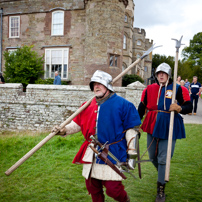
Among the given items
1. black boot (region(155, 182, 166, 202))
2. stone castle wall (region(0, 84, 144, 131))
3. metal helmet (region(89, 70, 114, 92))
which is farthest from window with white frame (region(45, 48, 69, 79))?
metal helmet (region(89, 70, 114, 92))

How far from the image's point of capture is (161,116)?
3.73 m

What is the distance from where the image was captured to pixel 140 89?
39.1 feet

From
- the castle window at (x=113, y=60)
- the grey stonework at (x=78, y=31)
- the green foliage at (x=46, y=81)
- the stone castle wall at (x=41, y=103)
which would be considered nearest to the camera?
the stone castle wall at (x=41, y=103)

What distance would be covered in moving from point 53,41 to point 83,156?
16633mm

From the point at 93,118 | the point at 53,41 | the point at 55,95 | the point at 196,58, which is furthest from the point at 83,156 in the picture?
the point at 196,58

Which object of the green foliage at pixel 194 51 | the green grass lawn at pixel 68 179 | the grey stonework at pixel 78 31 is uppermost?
the green foliage at pixel 194 51

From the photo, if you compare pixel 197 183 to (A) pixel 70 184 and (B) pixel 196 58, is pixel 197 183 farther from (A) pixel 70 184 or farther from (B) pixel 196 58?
(B) pixel 196 58

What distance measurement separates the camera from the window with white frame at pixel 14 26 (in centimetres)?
1922

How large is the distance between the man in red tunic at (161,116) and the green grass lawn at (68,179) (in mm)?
697

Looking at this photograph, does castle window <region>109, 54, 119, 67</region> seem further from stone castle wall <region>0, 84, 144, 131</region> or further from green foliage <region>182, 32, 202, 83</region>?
green foliage <region>182, 32, 202, 83</region>

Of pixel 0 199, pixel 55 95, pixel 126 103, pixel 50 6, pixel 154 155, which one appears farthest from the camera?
pixel 50 6

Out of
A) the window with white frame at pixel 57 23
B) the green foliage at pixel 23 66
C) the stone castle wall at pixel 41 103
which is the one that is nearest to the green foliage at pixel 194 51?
the window with white frame at pixel 57 23

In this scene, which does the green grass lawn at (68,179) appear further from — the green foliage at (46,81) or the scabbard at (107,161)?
the green foliage at (46,81)

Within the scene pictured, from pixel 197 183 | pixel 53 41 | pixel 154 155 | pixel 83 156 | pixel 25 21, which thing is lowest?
pixel 197 183
